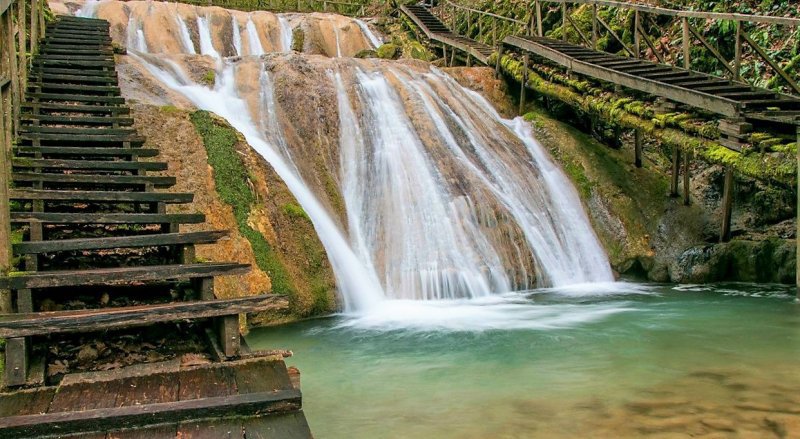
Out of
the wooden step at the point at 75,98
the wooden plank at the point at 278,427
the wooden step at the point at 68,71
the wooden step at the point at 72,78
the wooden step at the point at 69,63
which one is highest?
the wooden step at the point at 69,63

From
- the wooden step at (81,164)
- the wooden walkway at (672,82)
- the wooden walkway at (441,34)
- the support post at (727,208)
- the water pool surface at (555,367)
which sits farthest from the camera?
the wooden walkway at (441,34)

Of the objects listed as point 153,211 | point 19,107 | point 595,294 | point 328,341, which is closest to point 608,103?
point 595,294

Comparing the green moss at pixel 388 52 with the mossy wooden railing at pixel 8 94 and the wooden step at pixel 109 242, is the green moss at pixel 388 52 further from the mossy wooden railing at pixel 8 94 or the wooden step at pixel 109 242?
the wooden step at pixel 109 242

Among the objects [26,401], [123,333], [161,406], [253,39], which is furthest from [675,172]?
[253,39]

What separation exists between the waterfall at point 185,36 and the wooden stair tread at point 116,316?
726 inches

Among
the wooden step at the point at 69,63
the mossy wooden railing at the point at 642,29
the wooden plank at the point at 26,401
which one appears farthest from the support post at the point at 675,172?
the wooden plank at the point at 26,401

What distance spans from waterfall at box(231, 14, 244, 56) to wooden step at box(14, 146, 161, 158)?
1490cm

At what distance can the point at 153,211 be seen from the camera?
21.3 ft

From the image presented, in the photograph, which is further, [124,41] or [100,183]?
[124,41]

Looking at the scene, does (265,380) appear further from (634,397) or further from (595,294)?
(595,294)

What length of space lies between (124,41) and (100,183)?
1526 cm

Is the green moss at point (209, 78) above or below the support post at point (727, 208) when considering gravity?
above

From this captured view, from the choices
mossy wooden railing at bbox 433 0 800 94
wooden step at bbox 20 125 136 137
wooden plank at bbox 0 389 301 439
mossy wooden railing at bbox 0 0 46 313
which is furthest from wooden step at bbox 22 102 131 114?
mossy wooden railing at bbox 433 0 800 94

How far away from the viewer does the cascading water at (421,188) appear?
10398mm
